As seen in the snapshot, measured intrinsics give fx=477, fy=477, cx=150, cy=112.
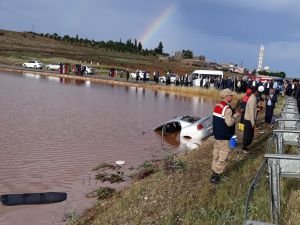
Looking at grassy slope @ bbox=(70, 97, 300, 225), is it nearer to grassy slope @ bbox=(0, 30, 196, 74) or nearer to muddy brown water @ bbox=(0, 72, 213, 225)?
muddy brown water @ bbox=(0, 72, 213, 225)

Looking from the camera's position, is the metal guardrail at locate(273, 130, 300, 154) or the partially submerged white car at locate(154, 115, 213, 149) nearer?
the metal guardrail at locate(273, 130, 300, 154)

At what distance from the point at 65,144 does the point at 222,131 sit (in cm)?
893

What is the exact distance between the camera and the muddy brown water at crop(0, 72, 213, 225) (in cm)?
1066

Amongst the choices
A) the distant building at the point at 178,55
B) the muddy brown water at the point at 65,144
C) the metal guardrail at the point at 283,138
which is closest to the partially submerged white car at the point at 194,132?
the muddy brown water at the point at 65,144

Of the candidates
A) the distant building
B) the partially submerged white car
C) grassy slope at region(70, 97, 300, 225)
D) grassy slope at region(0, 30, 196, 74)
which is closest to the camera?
grassy slope at region(70, 97, 300, 225)

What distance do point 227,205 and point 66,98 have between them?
1096 inches

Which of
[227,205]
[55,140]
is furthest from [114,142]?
[227,205]

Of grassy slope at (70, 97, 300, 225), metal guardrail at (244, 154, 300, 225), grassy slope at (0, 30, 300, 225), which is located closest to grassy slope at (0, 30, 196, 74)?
grassy slope at (0, 30, 300, 225)

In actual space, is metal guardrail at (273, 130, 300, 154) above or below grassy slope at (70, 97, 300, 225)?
above

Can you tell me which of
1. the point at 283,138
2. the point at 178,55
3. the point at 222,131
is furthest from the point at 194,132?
the point at 178,55

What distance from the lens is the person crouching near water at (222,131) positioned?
906 cm

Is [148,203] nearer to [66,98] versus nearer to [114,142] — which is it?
[114,142]

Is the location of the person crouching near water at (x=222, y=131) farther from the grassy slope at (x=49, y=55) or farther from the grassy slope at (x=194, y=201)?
the grassy slope at (x=49, y=55)

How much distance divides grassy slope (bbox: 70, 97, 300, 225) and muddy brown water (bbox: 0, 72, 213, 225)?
1.24 metres
